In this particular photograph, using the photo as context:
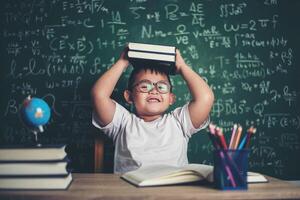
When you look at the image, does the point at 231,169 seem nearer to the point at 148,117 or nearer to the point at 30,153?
the point at 30,153

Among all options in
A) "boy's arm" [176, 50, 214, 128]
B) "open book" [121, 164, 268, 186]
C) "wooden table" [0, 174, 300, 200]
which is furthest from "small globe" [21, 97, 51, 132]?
"boy's arm" [176, 50, 214, 128]

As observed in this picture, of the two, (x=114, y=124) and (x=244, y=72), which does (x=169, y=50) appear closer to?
(x=114, y=124)

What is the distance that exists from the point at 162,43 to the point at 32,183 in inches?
67.9

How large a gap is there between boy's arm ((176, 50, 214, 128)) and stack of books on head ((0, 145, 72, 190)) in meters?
1.03

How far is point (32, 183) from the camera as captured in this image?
117 cm

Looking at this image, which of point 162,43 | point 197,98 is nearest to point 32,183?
point 197,98

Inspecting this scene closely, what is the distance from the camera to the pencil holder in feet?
3.93

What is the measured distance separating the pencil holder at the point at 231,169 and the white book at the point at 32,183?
516 mm

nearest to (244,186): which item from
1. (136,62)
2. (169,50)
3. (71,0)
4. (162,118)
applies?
(169,50)

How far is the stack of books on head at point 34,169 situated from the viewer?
117cm

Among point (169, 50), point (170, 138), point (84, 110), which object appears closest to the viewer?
point (169, 50)

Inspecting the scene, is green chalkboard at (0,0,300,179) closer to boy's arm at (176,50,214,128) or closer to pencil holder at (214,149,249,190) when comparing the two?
boy's arm at (176,50,214,128)

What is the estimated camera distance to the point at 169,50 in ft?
5.72

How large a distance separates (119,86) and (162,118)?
633 millimetres
